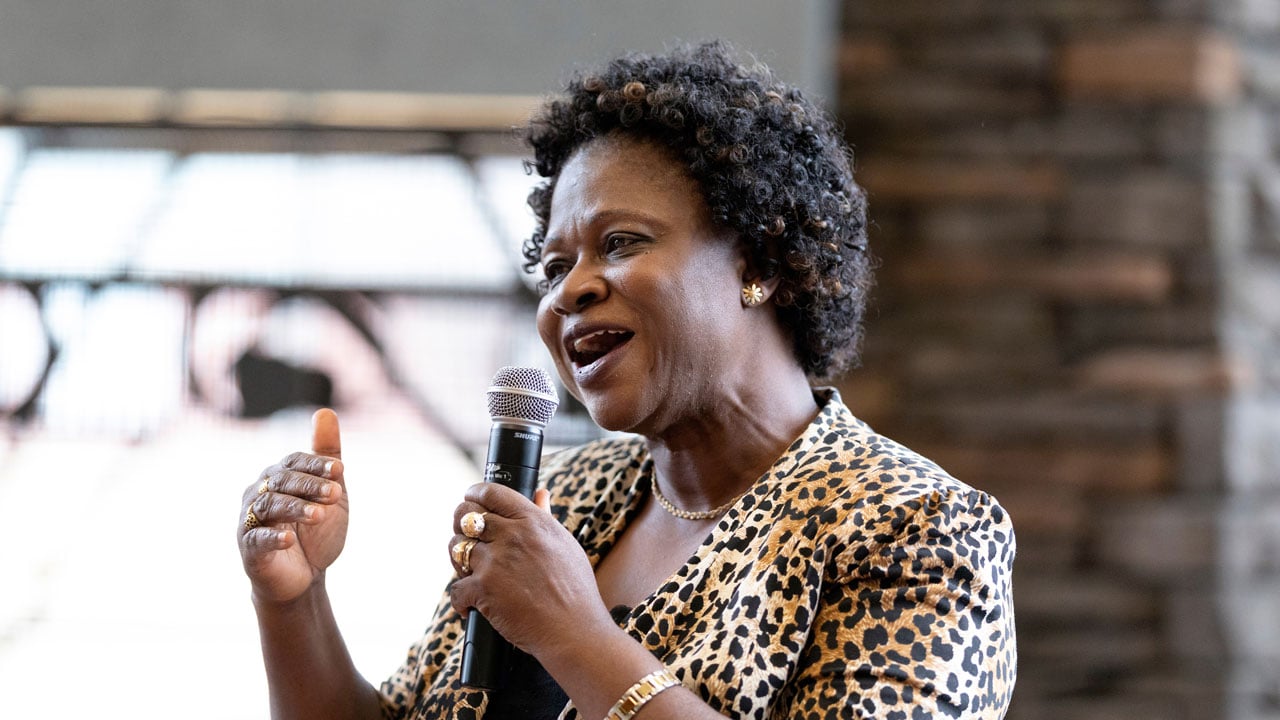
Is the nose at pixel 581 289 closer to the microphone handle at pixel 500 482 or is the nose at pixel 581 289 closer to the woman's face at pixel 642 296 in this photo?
the woman's face at pixel 642 296

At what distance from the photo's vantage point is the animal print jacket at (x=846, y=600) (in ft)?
4.69

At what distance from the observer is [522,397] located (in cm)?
151

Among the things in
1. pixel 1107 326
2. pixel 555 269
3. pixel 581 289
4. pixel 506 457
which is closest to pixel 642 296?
pixel 581 289

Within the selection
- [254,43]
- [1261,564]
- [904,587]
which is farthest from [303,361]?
[1261,564]

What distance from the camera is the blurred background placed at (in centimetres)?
315

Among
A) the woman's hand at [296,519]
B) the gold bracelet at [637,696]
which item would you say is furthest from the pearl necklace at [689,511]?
the woman's hand at [296,519]

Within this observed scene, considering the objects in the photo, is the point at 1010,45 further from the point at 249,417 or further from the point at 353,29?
the point at 249,417

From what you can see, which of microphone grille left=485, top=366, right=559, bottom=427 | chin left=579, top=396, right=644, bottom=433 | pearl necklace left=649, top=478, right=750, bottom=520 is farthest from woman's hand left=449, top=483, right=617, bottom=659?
pearl necklace left=649, top=478, right=750, bottom=520

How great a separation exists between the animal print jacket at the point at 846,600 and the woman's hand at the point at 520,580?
0.18 metres

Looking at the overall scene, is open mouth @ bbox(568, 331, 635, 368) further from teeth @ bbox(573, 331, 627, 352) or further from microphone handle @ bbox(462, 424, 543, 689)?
microphone handle @ bbox(462, 424, 543, 689)

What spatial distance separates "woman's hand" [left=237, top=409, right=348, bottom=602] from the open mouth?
0.35 meters

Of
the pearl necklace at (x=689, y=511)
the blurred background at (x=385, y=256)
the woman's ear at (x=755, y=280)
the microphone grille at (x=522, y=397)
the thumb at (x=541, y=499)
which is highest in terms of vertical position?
the blurred background at (x=385, y=256)

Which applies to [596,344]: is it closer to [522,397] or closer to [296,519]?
[522,397]

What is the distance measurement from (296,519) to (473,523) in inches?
13.0
